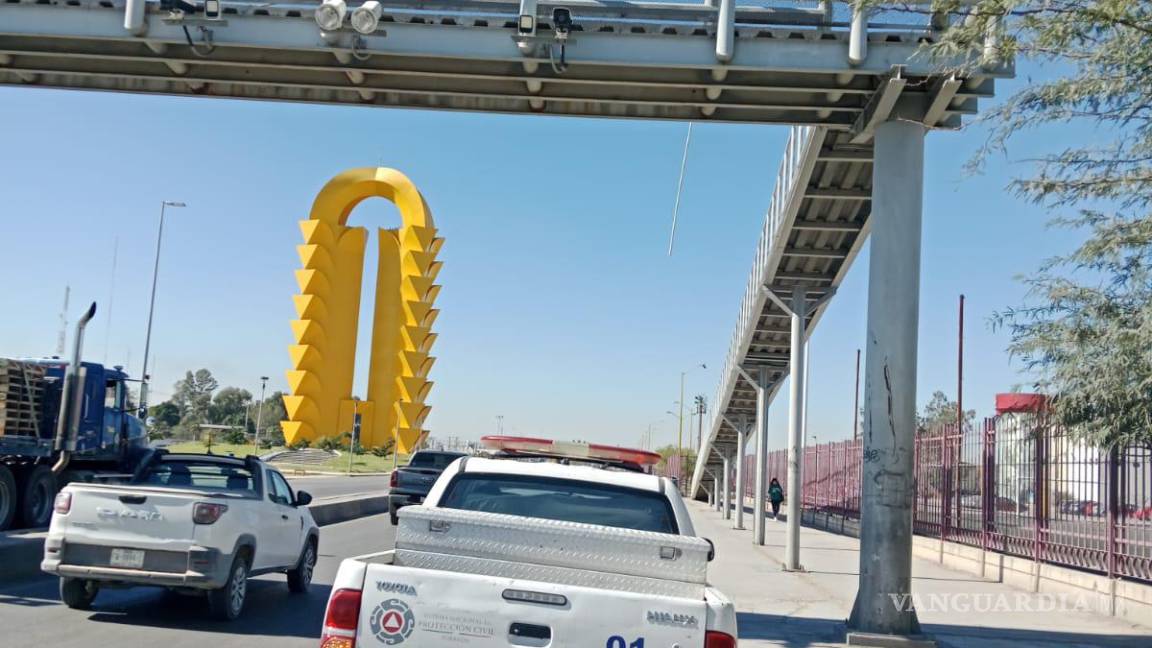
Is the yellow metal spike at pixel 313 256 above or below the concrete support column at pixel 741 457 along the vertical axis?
above

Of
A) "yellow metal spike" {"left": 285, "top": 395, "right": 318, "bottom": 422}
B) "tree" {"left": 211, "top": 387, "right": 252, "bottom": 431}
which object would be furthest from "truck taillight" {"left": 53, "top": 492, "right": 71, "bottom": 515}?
"tree" {"left": 211, "top": 387, "right": 252, "bottom": 431}

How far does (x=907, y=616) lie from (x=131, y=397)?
1677cm

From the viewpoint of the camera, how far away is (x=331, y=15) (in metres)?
12.0

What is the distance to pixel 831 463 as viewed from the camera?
32719 millimetres

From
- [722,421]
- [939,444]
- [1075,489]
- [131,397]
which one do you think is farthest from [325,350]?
[1075,489]

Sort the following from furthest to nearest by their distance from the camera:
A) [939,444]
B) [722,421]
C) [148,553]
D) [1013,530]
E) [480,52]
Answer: [722,421]
[939,444]
[1013,530]
[480,52]
[148,553]

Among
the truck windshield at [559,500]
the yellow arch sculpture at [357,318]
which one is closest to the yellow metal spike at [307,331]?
the yellow arch sculpture at [357,318]

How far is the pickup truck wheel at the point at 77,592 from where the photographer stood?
11.4 metres

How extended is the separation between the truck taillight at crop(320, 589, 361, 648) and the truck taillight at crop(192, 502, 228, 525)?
6.04 metres

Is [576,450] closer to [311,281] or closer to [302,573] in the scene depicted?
[302,573]

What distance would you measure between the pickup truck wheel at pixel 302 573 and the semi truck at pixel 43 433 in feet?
17.9

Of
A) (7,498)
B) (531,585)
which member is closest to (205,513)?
(531,585)

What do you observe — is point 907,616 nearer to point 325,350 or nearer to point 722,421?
point 722,421

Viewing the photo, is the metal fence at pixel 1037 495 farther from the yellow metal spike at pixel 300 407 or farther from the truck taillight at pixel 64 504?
the yellow metal spike at pixel 300 407
